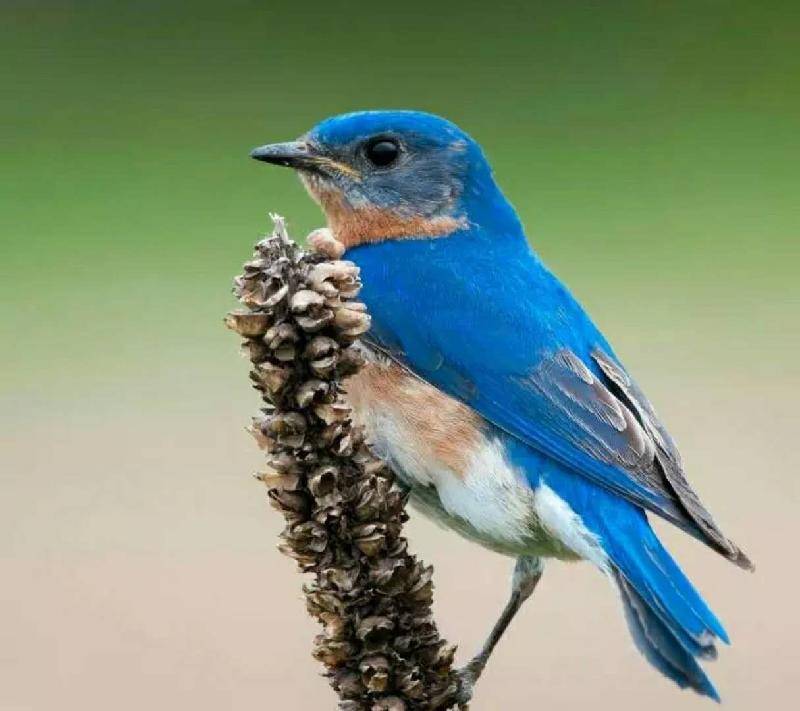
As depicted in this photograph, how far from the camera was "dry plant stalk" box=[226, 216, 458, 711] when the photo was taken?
3.30 metres

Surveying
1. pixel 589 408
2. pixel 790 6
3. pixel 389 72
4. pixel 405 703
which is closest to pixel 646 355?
pixel 389 72

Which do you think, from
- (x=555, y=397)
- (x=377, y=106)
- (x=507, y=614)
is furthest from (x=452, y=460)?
(x=377, y=106)

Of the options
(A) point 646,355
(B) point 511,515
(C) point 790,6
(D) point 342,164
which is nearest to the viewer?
(B) point 511,515

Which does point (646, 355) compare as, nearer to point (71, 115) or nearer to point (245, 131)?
point (245, 131)

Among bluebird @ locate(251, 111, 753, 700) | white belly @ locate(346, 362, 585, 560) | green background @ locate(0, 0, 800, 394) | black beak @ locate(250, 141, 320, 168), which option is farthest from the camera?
green background @ locate(0, 0, 800, 394)

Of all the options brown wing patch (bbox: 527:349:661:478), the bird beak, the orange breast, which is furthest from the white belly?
the bird beak

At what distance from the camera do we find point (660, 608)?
3.71 m

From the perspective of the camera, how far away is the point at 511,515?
414 centimetres

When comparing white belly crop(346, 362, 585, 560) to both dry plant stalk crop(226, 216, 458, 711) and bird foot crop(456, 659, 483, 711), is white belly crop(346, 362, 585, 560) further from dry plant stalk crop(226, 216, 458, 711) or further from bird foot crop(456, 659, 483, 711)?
dry plant stalk crop(226, 216, 458, 711)

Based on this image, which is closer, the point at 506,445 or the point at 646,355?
the point at 506,445

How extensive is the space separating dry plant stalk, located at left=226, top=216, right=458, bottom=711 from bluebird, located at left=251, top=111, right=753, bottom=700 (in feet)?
1.34

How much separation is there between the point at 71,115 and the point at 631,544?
6.80 meters

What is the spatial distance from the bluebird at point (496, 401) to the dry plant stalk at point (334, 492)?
409 millimetres

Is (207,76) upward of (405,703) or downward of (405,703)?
upward
